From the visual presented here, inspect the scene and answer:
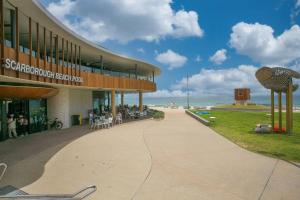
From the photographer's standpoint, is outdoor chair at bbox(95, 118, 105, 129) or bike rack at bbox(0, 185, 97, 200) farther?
outdoor chair at bbox(95, 118, 105, 129)

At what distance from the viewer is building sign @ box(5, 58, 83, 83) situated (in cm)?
966

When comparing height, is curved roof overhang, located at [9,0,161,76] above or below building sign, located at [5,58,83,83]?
above

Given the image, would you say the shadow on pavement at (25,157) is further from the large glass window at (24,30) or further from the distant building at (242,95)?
the distant building at (242,95)

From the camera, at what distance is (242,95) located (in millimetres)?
60406

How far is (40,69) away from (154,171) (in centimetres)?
807

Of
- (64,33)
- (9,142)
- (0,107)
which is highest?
(64,33)

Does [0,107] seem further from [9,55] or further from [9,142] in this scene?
[9,55]

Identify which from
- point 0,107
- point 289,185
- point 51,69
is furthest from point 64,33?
point 289,185

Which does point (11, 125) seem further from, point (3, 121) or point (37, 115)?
point (37, 115)

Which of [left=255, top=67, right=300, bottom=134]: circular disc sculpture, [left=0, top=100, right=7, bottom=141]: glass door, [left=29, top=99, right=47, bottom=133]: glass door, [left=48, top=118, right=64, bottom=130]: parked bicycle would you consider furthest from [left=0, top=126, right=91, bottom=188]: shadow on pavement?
→ [left=255, top=67, right=300, bottom=134]: circular disc sculpture

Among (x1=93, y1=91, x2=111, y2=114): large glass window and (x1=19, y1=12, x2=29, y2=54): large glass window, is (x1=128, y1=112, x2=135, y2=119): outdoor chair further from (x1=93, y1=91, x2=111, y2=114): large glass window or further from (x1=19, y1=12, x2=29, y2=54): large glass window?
(x1=19, y1=12, x2=29, y2=54): large glass window

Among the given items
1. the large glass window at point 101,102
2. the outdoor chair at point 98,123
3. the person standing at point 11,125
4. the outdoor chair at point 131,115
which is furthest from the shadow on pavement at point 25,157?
the large glass window at point 101,102

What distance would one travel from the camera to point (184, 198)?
588cm

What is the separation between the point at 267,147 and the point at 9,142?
13.6 metres
